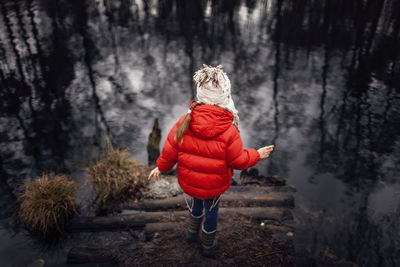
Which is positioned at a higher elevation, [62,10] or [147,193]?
[62,10]

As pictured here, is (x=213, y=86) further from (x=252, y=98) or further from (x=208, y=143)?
(x=252, y=98)

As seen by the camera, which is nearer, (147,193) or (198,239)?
(198,239)

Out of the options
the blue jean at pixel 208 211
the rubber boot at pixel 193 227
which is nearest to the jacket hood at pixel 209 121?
the blue jean at pixel 208 211

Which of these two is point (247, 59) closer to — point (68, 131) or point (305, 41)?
point (305, 41)

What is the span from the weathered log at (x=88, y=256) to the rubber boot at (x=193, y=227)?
3.76 ft

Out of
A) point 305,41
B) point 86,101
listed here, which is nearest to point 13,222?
point 86,101

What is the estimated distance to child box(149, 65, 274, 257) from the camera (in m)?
3.02

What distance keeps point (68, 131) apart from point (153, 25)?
39.5ft

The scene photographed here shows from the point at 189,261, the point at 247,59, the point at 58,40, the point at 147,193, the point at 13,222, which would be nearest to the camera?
the point at 189,261

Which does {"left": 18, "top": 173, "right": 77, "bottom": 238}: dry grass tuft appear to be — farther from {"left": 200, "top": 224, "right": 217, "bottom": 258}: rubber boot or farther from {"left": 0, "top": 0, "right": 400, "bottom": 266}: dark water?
{"left": 200, "top": 224, "right": 217, "bottom": 258}: rubber boot

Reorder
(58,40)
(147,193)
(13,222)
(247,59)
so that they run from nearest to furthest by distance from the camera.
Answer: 1. (13,222)
2. (147,193)
3. (247,59)
4. (58,40)

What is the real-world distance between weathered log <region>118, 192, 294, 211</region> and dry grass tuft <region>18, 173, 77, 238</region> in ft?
Answer: 2.85

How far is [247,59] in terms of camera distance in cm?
1293

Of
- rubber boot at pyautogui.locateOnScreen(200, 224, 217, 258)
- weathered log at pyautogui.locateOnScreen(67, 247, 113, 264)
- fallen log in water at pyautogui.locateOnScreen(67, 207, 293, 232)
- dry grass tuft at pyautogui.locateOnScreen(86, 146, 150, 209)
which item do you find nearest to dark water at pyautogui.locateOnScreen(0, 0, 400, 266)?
weathered log at pyautogui.locateOnScreen(67, 247, 113, 264)
